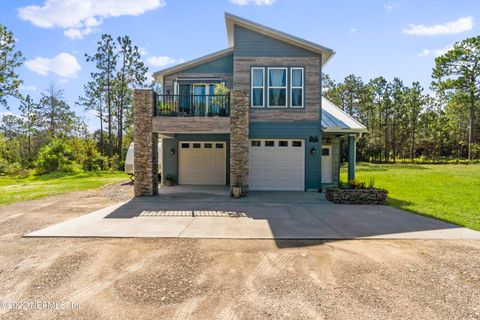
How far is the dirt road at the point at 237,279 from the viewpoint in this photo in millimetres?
3291

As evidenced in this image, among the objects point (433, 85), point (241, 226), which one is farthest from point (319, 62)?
point (433, 85)

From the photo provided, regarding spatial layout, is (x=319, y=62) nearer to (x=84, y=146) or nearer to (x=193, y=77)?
(x=193, y=77)

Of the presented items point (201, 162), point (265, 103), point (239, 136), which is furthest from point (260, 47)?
point (201, 162)

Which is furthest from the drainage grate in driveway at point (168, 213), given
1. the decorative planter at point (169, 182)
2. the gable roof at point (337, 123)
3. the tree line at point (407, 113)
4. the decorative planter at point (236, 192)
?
the tree line at point (407, 113)

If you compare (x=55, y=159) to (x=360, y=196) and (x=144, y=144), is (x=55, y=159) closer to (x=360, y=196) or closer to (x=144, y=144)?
(x=144, y=144)

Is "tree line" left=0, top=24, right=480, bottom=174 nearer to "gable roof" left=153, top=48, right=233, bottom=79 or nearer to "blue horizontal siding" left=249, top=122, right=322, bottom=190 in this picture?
"gable roof" left=153, top=48, right=233, bottom=79

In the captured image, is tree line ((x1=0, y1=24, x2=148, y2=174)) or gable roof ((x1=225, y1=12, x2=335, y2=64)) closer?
gable roof ((x1=225, y1=12, x2=335, y2=64))

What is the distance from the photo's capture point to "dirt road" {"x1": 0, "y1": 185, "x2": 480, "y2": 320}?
10.8 ft

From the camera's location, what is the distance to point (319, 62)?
1335 centimetres

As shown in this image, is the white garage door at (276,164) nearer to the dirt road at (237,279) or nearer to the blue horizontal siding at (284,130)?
the blue horizontal siding at (284,130)

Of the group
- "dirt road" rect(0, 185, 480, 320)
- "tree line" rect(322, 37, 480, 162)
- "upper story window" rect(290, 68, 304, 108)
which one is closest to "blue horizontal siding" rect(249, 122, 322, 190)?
"upper story window" rect(290, 68, 304, 108)

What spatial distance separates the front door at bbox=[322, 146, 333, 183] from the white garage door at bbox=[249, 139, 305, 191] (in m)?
2.78

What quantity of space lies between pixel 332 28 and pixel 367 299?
11.2 metres

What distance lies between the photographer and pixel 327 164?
1588 cm
